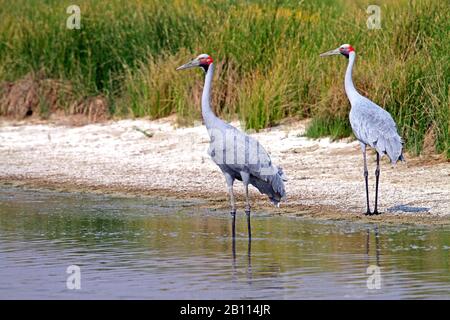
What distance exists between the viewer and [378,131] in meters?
11.4

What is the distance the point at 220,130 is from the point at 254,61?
19.2 feet

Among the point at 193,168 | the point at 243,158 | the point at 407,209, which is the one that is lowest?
the point at 407,209

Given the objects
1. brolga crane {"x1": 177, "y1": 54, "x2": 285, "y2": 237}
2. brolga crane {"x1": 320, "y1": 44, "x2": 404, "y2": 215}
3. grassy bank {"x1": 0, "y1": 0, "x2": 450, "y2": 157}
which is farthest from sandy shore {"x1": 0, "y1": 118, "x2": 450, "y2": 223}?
brolga crane {"x1": 177, "y1": 54, "x2": 285, "y2": 237}

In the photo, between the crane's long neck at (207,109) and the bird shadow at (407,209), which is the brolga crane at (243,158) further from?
the bird shadow at (407,209)

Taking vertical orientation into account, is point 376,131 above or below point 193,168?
above

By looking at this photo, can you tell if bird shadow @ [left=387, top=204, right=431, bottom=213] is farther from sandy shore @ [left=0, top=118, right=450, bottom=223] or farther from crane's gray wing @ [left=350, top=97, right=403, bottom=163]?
crane's gray wing @ [left=350, top=97, right=403, bottom=163]

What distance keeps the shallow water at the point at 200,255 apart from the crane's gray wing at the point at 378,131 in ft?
2.82

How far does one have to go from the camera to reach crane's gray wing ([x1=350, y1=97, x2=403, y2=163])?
11.3 m

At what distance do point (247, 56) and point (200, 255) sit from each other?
23.3 feet

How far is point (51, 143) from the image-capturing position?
16.5 metres

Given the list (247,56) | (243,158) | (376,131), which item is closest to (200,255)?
(243,158)

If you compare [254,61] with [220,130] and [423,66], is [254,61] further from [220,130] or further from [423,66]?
[220,130]

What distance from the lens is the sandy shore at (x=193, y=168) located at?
1191 cm

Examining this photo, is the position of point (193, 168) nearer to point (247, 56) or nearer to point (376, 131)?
point (247, 56)
